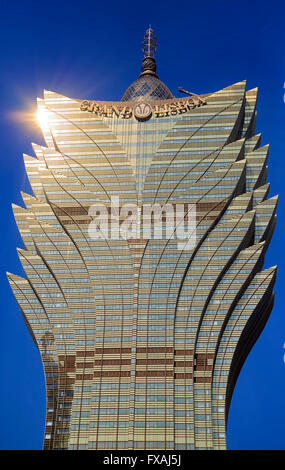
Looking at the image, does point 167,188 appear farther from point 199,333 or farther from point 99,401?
point 99,401

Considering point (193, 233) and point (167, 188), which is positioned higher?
point (167, 188)

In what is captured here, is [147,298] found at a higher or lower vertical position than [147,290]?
lower
